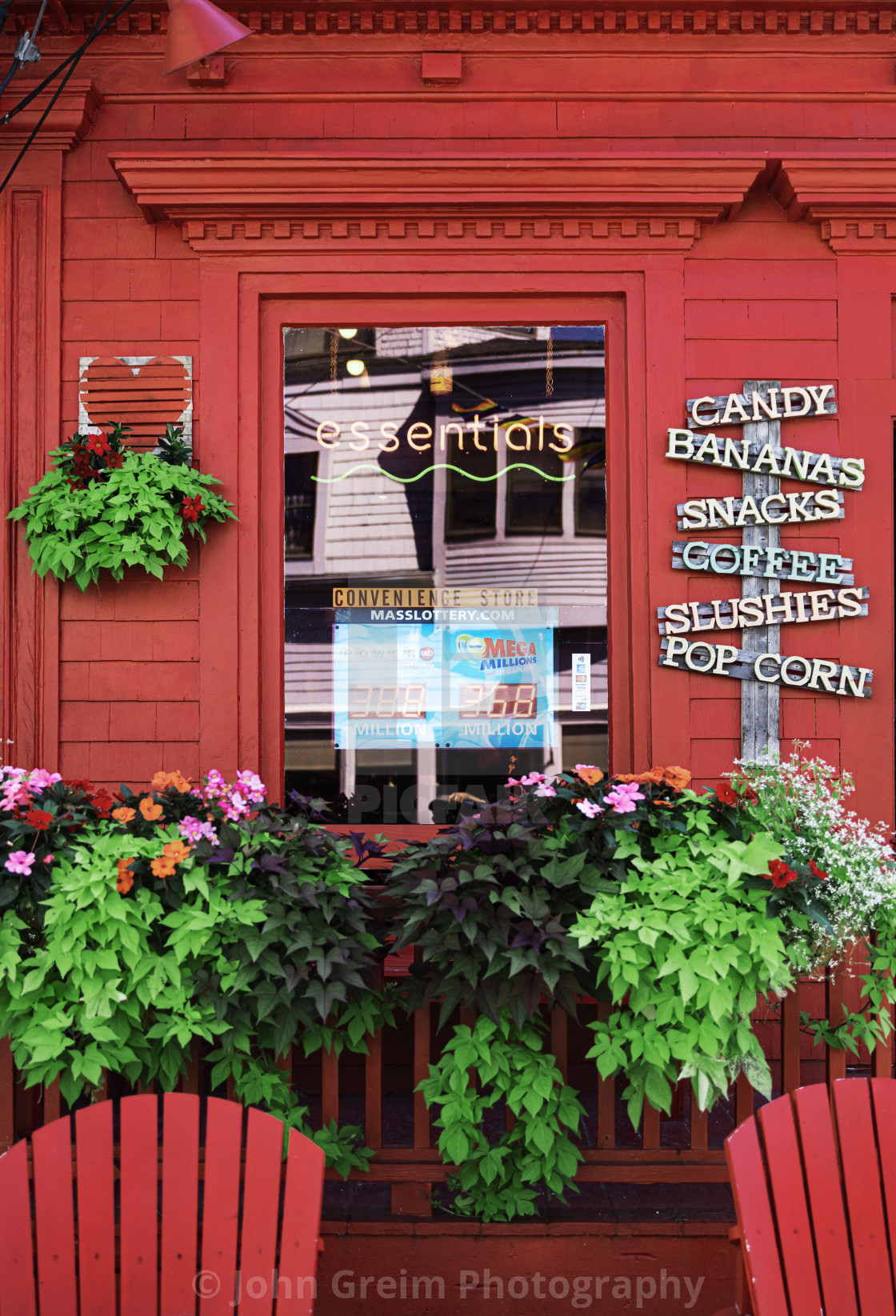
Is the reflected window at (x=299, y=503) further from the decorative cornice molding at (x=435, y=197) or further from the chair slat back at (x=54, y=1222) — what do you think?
the chair slat back at (x=54, y=1222)

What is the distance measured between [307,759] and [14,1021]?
1891 mm

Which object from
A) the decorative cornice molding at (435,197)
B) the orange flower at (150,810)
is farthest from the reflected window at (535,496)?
the orange flower at (150,810)

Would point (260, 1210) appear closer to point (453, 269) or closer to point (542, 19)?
point (453, 269)

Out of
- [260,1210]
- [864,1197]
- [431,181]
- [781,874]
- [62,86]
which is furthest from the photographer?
[431,181]

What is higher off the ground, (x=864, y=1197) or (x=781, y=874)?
(x=781, y=874)

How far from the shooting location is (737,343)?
433 cm

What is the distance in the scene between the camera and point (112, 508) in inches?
158

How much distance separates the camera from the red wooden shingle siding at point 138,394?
427 cm

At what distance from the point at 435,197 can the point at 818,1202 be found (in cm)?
402

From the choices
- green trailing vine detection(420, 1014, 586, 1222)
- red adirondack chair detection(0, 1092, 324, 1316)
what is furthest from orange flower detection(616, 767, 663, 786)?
red adirondack chair detection(0, 1092, 324, 1316)

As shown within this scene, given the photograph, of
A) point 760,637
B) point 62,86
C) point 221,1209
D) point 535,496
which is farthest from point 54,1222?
point 62,86

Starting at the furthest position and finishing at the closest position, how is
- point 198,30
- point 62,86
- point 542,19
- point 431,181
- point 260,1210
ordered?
point 542,19
point 431,181
point 62,86
point 198,30
point 260,1210

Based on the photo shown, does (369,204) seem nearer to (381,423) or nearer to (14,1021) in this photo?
(381,423)

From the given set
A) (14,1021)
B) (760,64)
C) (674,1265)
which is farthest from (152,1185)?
(760,64)
